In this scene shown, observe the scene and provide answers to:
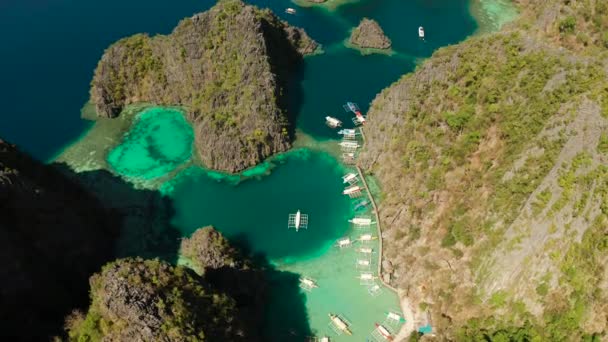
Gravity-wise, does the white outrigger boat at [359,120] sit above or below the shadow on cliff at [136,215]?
above

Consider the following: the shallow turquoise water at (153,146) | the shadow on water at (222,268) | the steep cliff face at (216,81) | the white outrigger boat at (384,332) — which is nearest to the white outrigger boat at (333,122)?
the steep cliff face at (216,81)

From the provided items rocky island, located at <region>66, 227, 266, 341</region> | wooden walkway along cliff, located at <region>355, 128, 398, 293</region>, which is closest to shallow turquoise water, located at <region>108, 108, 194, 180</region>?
rocky island, located at <region>66, 227, 266, 341</region>

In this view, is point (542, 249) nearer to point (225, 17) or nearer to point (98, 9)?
point (225, 17)

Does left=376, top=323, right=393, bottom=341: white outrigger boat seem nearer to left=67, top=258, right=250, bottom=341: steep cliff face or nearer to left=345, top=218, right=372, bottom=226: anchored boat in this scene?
left=345, top=218, right=372, bottom=226: anchored boat

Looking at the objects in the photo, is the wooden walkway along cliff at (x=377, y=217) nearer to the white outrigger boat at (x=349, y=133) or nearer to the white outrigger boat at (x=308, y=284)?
the white outrigger boat at (x=349, y=133)

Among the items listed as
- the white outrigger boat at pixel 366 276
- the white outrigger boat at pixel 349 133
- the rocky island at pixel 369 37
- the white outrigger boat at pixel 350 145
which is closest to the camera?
the white outrigger boat at pixel 366 276

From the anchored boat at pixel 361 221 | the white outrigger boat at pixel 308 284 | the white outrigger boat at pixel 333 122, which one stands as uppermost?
the white outrigger boat at pixel 333 122

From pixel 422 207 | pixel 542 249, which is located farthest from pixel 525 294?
pixel 422 207

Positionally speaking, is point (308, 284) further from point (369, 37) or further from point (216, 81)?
point (369, 37)
